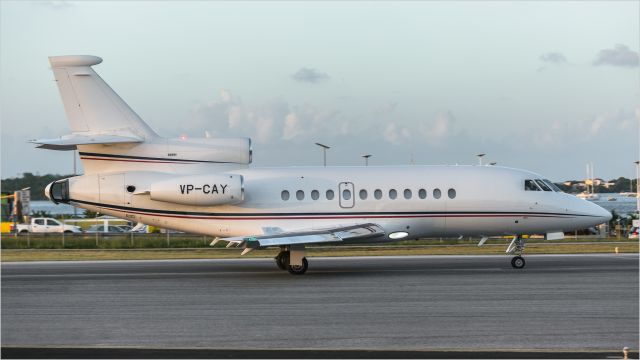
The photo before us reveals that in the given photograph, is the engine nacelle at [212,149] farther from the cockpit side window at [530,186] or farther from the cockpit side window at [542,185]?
the cockpit side window at [542,185]

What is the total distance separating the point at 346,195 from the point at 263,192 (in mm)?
2778

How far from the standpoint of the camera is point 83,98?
2727cm

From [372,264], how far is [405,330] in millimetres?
15265

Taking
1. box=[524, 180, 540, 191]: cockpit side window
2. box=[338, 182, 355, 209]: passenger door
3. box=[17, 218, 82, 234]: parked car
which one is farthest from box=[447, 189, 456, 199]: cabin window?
box=[17, 218, 82, 234]: parked car

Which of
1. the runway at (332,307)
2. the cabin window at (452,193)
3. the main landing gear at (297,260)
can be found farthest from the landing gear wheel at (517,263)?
the main landing gear at (297,260)

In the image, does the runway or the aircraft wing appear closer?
the runway

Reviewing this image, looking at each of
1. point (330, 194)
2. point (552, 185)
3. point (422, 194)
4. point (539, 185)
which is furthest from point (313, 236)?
point (552, 185)

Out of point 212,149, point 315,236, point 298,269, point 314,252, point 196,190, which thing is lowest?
point 314,252

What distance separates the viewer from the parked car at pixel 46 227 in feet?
246

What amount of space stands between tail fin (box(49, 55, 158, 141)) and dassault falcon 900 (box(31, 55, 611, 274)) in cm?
3

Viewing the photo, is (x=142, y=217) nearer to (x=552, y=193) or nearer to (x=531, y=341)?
(x=552, y=193)

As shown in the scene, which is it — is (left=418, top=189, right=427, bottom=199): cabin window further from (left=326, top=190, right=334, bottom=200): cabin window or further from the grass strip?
the grass strip

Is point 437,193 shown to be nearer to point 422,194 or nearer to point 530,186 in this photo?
point 422,194

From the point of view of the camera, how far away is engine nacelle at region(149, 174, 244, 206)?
1067 inches
